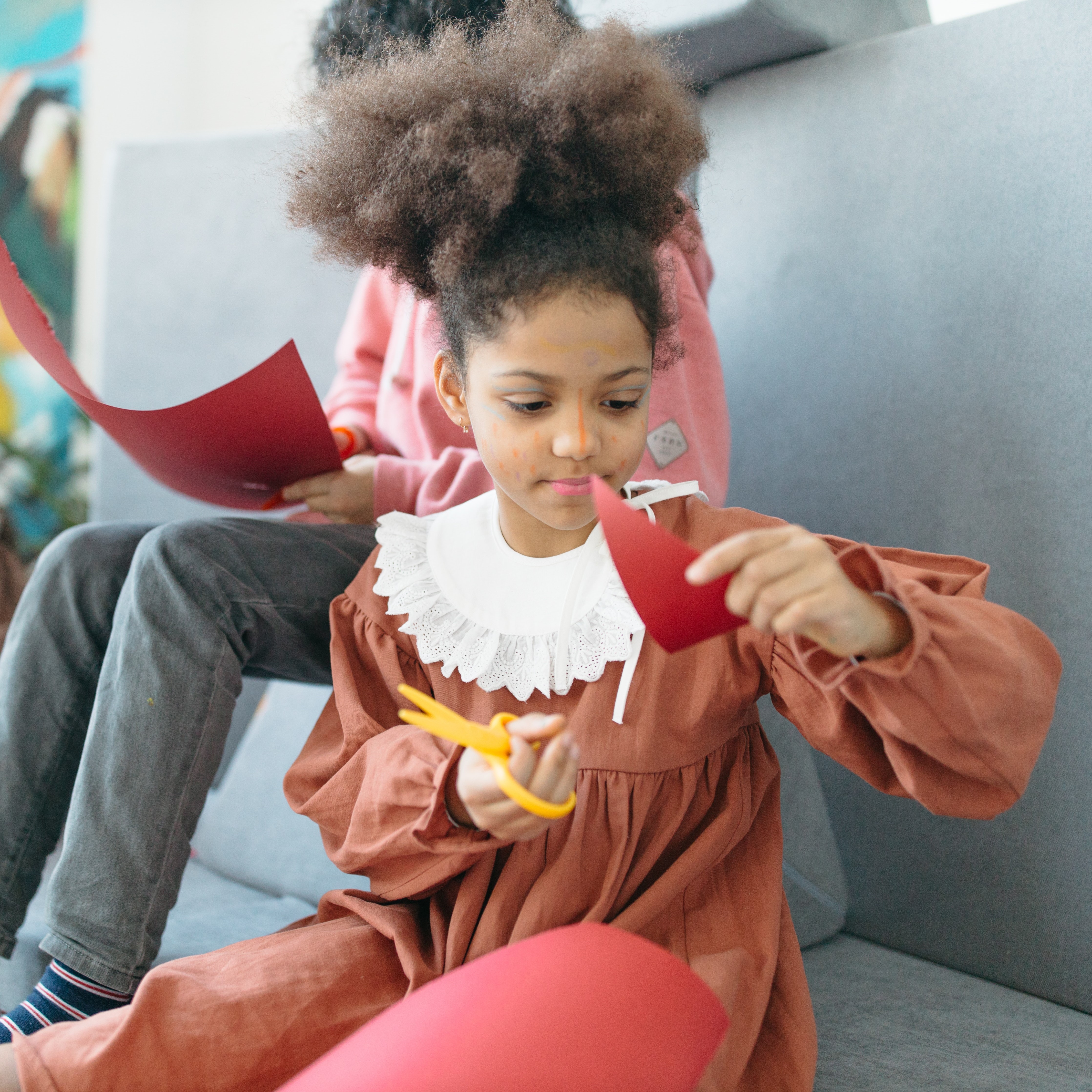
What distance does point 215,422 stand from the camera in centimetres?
82

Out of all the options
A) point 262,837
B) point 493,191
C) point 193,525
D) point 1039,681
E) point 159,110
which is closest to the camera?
point 1039,681

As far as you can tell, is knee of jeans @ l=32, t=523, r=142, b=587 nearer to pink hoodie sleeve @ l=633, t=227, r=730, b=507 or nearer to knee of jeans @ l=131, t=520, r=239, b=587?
knee of jeans @ l=131, t=520, r=239, b=587

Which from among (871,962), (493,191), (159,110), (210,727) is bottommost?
(871,962)

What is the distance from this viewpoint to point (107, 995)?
709 mm

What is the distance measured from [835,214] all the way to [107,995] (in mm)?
953

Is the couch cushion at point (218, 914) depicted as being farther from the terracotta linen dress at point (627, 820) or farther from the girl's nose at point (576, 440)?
the girl's nose at point (576, 440)

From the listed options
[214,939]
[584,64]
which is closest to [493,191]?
[584,64]

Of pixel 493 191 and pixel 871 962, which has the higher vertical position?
pixel 493 191

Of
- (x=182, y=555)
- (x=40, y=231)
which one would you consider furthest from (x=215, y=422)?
(x=40, y=231)

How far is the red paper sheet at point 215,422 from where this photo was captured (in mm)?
793

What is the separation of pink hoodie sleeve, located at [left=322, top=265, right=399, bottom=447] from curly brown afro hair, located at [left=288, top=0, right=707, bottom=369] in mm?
388

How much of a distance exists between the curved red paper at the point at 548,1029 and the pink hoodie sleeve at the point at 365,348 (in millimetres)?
717

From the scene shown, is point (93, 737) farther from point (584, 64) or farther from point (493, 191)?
point (584, 64)

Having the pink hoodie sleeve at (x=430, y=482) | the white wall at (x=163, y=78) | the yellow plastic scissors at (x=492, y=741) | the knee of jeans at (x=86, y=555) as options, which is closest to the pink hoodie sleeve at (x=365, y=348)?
the pink hoodie sleeve at (x=430, y=482)
